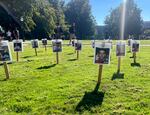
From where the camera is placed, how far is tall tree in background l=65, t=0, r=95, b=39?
97.1m

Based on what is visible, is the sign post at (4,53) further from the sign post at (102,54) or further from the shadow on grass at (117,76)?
the shadow on grass at (117,76)

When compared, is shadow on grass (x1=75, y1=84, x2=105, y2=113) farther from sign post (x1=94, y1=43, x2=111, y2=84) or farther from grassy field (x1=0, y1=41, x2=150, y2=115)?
sign post (x1=94, y1=43, x2=111, y2=84)

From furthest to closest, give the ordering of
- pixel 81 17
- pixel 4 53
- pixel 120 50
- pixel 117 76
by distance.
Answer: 1. pixel 81 17
2. pixel 120 50
3. pixel 117 76
4. pixel 4 53

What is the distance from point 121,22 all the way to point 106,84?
8840 cm

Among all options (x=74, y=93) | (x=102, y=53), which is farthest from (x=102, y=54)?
(x=74, y=93)

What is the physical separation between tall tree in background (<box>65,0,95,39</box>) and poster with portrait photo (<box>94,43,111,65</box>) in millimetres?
85215

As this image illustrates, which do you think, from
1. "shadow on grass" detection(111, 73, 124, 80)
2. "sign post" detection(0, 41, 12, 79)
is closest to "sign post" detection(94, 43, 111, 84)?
"shadow on grass" detection(111, 73, 124, 80)

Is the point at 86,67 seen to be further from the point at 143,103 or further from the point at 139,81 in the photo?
the point at 143,103

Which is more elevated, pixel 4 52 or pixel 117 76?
pixel 4 52

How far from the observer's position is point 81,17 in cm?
9775

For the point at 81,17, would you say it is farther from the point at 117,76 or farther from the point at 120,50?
the point at 117,76

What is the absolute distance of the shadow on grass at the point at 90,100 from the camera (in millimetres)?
9073

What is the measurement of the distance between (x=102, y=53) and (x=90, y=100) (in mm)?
2223

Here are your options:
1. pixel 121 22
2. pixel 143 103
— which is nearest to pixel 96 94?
pixel 143 103
